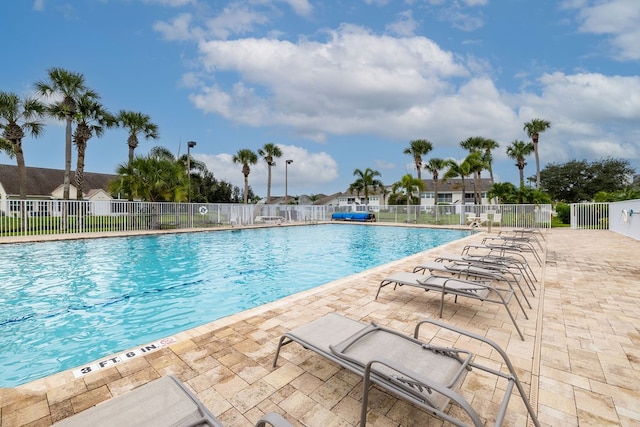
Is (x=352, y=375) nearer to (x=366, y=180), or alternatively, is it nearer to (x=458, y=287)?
(x=458, y=287)

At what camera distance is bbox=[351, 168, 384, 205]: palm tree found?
39.5m

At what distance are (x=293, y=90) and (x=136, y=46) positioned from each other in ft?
29.7

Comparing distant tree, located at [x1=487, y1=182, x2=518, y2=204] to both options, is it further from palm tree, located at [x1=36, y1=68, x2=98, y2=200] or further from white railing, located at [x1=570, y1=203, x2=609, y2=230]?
palm tree, located at [x1=36, y1=68, x2=98, y2=200]

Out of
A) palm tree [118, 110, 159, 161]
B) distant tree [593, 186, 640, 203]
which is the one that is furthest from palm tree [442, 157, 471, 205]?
palm tree [118, 110, 159, 161]

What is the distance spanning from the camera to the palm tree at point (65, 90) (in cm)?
1736

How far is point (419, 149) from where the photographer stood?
36781 mm

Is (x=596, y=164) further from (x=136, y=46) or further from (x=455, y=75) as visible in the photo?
(x=136, y=46)

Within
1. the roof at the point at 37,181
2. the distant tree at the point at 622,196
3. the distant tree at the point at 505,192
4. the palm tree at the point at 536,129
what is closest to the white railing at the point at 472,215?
the distant tree at the point at 505,192

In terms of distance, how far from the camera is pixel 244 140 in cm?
3472

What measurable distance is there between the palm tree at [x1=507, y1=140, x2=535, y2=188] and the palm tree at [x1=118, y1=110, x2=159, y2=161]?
4116cm

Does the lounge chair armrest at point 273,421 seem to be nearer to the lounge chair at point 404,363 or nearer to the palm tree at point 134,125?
the lounge chair at point 404,363

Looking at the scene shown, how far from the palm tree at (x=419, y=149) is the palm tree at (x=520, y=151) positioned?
37.1ft

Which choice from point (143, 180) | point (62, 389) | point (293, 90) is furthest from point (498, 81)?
point (62, 389)

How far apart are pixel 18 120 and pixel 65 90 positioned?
3.11m
